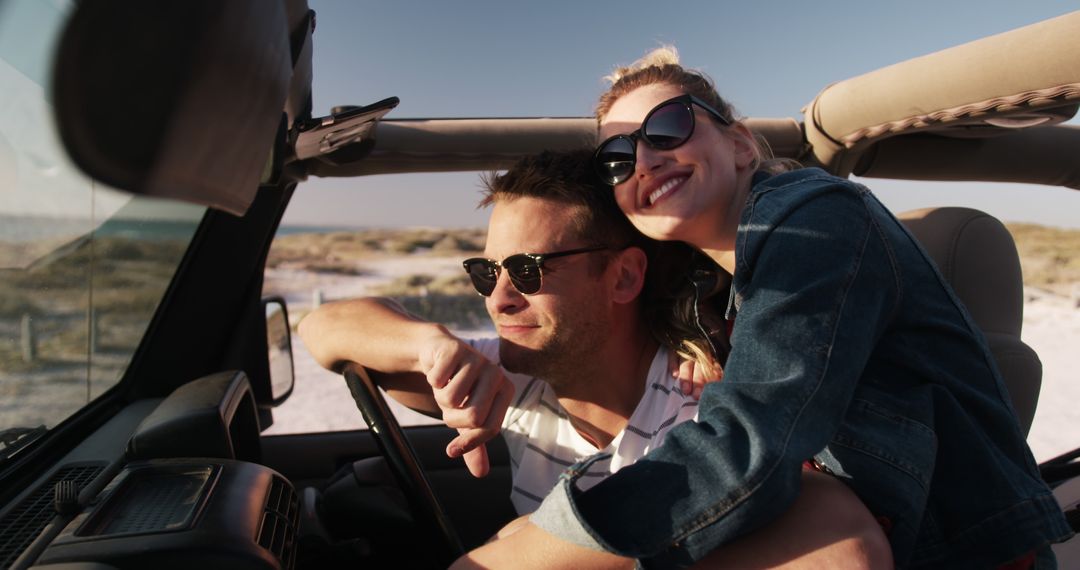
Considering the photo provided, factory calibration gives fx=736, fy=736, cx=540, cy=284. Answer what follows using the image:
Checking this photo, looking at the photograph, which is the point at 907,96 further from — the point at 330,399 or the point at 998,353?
the point at 330,399

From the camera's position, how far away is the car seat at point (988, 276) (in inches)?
82.6

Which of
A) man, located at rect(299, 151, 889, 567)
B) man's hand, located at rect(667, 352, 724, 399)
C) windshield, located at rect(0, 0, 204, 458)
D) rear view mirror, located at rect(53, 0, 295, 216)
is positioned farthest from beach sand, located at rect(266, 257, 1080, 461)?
rear view mirror, located at rect(53, 0, 295, 216)

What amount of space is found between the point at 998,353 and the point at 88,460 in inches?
96.2

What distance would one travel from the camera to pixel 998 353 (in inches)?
80.8

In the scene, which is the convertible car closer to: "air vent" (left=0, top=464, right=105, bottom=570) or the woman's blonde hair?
"air vent" (left=0, top=464, right=105, bottom=570)

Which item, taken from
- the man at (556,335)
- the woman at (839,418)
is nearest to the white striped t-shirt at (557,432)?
the man at (556,335)

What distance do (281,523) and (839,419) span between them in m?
1.20

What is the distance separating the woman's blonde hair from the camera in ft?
6.77

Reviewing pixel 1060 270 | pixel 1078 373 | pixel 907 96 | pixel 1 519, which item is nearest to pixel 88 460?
pixel 1 519

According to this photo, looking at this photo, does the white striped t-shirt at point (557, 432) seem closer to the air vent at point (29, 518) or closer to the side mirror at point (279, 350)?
the side mirror at point (279, 350)

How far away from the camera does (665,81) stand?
2064 millimetres

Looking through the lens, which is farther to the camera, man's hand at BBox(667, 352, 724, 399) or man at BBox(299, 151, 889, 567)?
man at BBox(299, 151, 889, 567)

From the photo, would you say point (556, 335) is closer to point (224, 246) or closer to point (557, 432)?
point (557, 432)

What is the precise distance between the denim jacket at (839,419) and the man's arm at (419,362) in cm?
49
